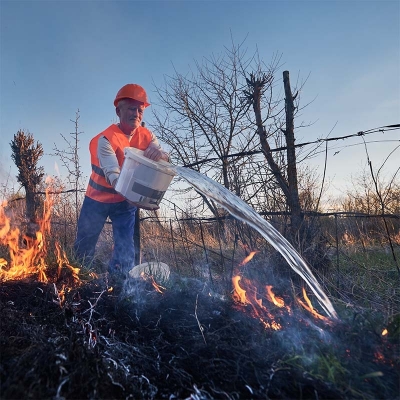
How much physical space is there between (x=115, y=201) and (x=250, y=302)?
2.32 metres

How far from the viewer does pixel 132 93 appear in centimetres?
412

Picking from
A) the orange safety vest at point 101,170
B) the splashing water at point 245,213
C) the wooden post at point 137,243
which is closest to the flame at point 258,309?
the splashing water at point 245,213

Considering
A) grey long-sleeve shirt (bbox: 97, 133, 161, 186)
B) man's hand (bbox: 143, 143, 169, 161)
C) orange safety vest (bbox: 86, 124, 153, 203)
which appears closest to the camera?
man's hand (bbox: 143, 143, 169, 161)

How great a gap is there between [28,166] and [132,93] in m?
6.63

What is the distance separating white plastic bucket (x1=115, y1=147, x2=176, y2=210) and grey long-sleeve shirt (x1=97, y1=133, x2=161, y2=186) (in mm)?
308

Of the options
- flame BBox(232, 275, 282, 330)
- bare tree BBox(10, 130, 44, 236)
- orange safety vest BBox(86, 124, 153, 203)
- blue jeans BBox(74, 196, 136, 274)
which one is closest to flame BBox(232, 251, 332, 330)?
flame BBox(232, 275, 282, 330)

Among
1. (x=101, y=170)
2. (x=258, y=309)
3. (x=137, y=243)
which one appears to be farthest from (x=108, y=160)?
(x=258, y=309)

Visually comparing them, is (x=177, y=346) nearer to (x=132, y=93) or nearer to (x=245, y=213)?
(x=245, y=213)

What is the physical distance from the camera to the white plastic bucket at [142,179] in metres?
3.41

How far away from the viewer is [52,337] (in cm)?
220

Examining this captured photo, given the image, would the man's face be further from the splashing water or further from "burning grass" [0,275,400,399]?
"burning grass" [0,275,400,399]

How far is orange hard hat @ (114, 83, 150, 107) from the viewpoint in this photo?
13.5 ft

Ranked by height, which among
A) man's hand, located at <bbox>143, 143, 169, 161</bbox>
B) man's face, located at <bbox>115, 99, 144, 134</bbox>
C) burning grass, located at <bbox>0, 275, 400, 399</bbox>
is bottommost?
burning grass, located at <bbox>0, 275, 400, 399</bbox>

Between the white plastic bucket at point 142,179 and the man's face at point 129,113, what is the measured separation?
36.8 inches
